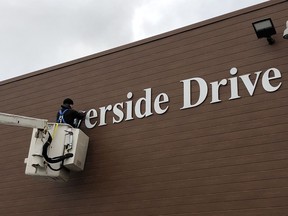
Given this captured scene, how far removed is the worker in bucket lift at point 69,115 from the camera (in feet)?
39.3

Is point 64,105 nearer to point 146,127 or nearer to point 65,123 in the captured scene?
point 65,123

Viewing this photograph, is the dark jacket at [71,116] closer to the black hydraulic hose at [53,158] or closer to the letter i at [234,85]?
the black hydraulic hose at [53,158]

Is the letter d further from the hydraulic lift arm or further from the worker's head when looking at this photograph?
the hydraulic lift arm

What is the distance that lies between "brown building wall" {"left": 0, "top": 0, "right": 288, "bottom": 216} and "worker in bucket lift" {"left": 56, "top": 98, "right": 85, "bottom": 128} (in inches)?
13.7

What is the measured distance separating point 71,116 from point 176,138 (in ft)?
8.23

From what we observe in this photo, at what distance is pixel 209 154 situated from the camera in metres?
10.3

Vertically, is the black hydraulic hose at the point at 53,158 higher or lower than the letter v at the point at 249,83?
lower

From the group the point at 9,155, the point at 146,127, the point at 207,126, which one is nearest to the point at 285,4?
the point at 207,126

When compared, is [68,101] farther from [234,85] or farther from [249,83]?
[249,83]

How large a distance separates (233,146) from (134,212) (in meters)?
2.28

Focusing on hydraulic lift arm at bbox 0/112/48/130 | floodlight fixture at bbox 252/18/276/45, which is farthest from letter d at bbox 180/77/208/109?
hydraulic lift arm at bbox 0/112/48/130

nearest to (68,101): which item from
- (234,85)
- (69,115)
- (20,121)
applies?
(69,115)

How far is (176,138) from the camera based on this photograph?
1083cm

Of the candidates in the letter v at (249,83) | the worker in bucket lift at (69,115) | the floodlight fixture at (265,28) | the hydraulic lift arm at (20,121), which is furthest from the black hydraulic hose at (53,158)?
the floodlight fixture at (265,28)
